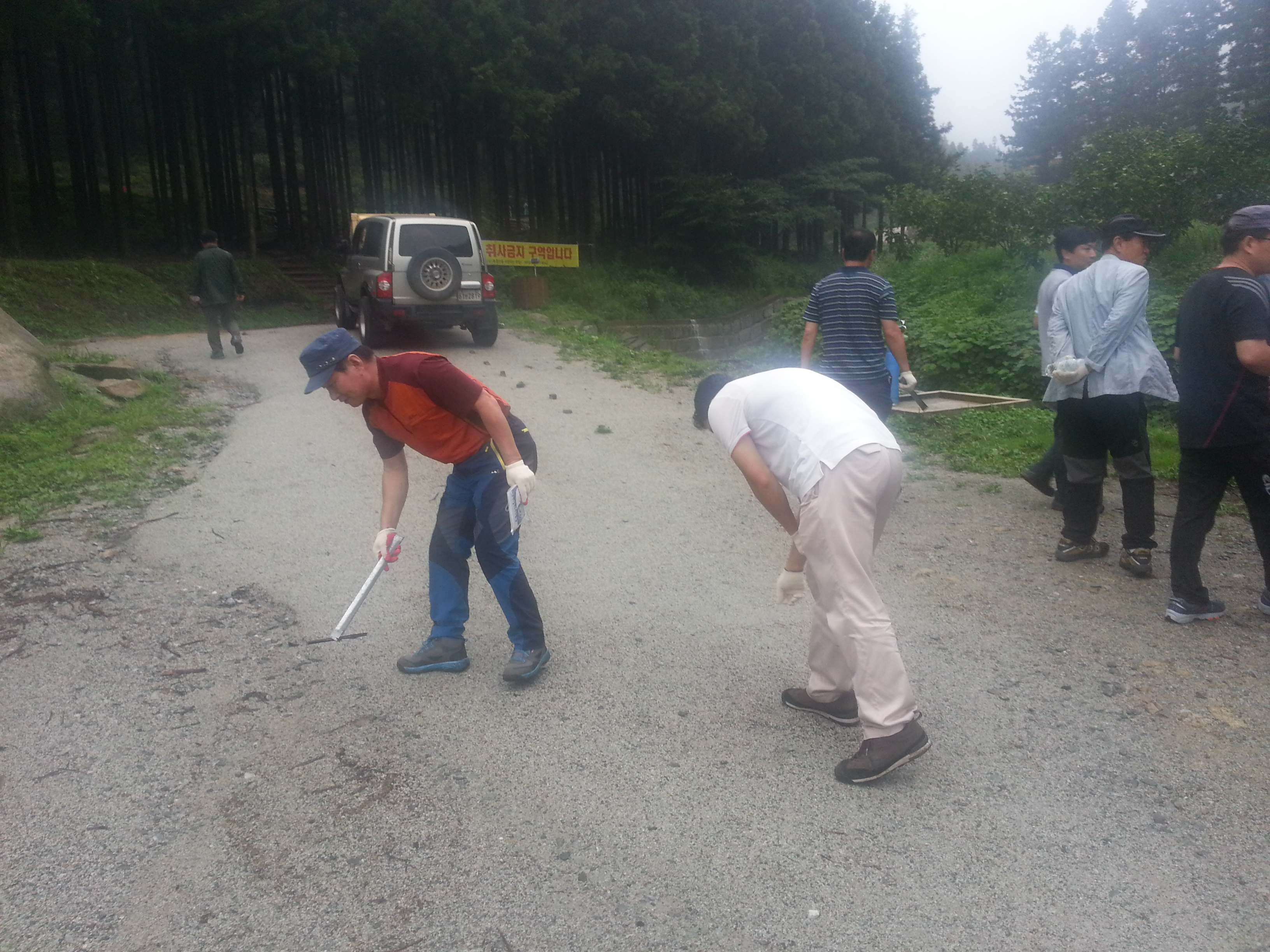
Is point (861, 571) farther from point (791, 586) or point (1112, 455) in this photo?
point (1112, 455)

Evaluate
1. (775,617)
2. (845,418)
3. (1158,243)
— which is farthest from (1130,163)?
(845,418)

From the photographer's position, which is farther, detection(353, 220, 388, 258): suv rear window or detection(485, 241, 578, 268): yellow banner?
detection(485, 241, 578, 268): yellow banner

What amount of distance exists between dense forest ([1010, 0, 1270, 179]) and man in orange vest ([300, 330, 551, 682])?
67.7 ft

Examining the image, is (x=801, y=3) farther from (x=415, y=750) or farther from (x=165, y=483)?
(x=415, y=750)

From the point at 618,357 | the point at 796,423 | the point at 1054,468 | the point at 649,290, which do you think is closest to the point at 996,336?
the point at 618,357

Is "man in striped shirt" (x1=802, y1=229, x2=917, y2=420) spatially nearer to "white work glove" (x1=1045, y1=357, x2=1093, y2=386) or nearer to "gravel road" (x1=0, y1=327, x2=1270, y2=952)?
"white work glove" (x1=1045, y1=357, x2=1093, y2=386)

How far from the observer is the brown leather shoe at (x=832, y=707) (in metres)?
3.99

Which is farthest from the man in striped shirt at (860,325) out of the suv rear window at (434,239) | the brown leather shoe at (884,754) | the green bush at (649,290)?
the green bush at (649,290)

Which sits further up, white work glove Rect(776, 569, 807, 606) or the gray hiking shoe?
white work glove Rect(776, 569, 807, 606)

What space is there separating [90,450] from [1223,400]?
7.79m

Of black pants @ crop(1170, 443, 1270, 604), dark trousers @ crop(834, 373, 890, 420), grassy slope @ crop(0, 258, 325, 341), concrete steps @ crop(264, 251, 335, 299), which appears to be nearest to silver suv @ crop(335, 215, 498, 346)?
grassy slope @ crop(0, 258, 325, 341)

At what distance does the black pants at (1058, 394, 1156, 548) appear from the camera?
5.51 meters

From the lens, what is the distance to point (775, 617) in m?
5.22

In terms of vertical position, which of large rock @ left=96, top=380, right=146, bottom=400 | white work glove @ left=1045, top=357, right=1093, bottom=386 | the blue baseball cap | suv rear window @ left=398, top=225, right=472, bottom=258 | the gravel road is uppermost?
suv rear window @ left=398, top=225, right=472, bottom=258
